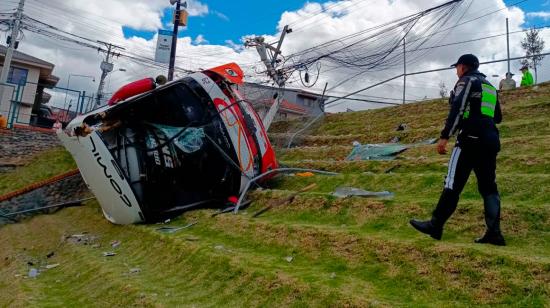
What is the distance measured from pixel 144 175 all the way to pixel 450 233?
4.91 metres

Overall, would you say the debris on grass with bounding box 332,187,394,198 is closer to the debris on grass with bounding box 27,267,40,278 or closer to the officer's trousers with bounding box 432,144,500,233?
the officer's trousers with bounding box 432,144,500,233

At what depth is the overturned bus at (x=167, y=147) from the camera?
7.05 metres

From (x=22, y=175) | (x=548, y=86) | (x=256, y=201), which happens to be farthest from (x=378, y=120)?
(x=22, y=175)

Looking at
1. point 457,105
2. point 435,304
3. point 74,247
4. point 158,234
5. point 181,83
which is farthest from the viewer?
point 181,83

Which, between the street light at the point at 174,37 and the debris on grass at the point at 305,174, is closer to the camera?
the debris on grass at the point at 305,174

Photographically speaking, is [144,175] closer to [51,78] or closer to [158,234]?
[158,234]

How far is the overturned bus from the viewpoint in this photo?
705 centimetres

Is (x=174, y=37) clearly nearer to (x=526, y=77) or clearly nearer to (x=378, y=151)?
(x=378, y=151)

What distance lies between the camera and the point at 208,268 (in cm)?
461

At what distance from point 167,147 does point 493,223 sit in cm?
531

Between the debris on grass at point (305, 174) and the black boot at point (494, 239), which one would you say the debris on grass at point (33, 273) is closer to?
the debris on grass at point (305, 174)

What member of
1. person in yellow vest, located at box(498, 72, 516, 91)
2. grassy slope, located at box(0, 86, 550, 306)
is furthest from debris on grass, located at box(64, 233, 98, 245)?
person in yellow vest, located at box(498, 72, 516, 91)

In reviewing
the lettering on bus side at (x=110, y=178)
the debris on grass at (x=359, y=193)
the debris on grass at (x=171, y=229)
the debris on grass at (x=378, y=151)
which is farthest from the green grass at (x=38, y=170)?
the debris on grass at (x=359, y=193)

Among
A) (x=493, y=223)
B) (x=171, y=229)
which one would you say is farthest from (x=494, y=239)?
(x=171, y=229)
